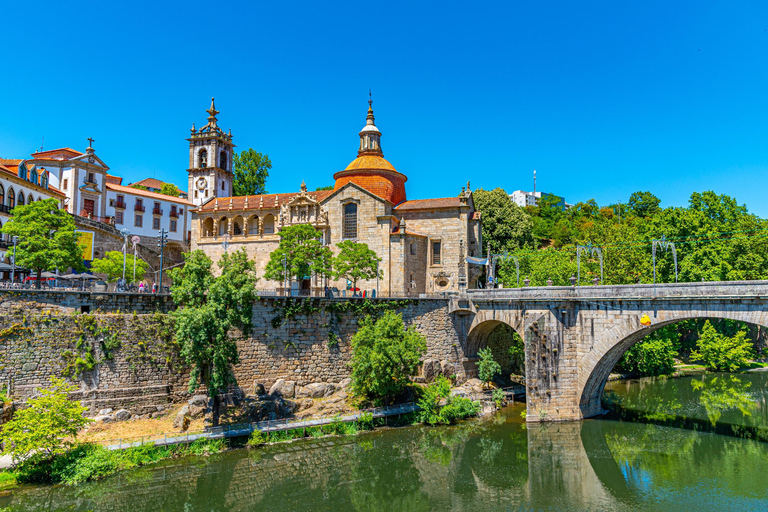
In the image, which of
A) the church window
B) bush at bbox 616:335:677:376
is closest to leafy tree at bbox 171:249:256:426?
the church window

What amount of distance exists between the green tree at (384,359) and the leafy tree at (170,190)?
55.5 meters

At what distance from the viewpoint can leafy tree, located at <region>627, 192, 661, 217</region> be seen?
81375mm

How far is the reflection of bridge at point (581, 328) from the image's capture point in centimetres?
2666

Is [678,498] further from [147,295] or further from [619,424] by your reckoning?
[147,295]

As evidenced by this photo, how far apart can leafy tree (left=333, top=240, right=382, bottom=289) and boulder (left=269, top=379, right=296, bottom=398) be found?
498 inches

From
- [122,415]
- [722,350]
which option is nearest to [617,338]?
[722,350]

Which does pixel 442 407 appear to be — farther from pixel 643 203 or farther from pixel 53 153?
pixel 643 203

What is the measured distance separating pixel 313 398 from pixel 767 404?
97.7 ft

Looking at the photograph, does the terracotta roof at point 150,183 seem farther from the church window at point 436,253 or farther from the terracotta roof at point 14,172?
the church window at point 436,253

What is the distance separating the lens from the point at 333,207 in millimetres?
51312

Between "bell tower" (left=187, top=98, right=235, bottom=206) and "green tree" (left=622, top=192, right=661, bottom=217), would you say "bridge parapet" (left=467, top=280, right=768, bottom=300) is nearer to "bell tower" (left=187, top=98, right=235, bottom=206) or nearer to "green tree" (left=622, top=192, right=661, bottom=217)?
"bell tower" (left=187, top=98, right=235, bottom=206)

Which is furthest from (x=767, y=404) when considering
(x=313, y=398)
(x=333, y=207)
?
(x=333, y=207)

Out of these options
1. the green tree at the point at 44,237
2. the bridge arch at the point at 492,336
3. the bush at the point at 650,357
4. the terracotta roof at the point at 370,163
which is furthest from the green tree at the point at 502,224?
the green tree at the point at 44,237

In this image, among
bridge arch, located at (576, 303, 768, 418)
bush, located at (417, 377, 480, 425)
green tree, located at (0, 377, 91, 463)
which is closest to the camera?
green tree, located at (0, 377, 91, 463)
